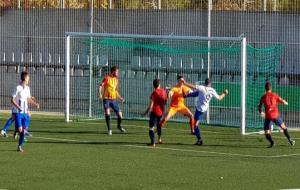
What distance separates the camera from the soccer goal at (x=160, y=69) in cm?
3584

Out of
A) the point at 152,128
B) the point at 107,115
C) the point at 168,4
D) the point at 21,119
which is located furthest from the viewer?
the point at 168,4

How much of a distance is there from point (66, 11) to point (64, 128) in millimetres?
14024

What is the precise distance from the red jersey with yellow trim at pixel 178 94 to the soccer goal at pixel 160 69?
580 cm

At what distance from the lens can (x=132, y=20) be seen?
44.7 meters

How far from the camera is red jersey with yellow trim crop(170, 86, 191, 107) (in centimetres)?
2948

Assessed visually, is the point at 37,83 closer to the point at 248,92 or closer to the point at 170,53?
the point at 170,53

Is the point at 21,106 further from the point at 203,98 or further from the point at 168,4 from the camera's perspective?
the point at 168,4

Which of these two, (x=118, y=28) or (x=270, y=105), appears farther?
(x=118, y=28)

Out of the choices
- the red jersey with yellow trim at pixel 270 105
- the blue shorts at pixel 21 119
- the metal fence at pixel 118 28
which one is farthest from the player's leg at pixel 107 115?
the metal fence at pixel 118 28

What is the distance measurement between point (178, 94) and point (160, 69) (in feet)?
34.4

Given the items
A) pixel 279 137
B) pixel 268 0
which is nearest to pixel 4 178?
pixel 279 137

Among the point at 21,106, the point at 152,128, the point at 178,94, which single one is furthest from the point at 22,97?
the point at 178,94

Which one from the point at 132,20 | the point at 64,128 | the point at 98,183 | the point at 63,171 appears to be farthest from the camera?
the point at 132,20

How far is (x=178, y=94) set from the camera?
29641 millimetres
